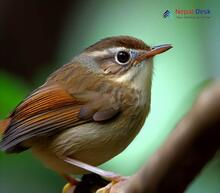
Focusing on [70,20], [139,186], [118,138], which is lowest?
[118,138]

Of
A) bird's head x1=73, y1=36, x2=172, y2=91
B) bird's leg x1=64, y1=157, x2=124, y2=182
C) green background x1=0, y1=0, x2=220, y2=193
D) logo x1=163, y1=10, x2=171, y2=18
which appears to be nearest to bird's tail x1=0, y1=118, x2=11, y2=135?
green background x1=0, y1=0, x2=220, y2=193

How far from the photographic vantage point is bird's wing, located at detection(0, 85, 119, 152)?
1.77 meters

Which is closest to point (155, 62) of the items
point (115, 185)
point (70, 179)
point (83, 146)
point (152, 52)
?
point (152, 52)

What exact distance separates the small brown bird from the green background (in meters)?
0.09

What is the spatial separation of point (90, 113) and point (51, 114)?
5.6 inches

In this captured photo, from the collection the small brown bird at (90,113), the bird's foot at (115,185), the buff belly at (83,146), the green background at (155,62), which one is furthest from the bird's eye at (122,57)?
the bird's foot at (115,185)

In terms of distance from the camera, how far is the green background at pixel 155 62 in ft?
6.28

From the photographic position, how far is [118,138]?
1760mm

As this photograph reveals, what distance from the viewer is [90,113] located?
1819 mm

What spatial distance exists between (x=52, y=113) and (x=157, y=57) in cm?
49

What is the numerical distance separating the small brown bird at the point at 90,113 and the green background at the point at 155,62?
0.09 meters

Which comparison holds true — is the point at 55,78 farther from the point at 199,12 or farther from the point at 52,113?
the point at 199,12

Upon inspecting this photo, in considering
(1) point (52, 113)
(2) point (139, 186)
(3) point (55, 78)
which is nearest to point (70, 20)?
(3) point (55, 78)

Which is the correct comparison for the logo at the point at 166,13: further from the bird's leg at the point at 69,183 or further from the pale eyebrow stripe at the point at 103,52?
the bird's leg at the point at 69,183
